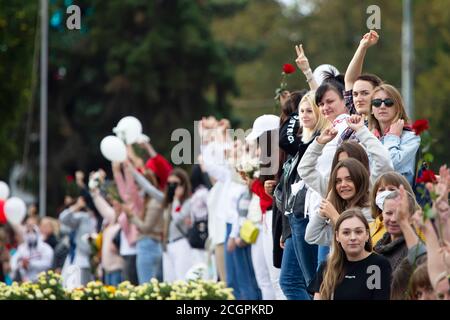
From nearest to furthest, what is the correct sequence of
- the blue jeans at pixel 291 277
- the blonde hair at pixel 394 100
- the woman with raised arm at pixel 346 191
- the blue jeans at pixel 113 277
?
1. the woman with raised arm at pixel 346 191
2. the blonde hair at pixel 394 100
3. the blue jeans at pixel 291 277
4. the blue jeans at pixel 113 277

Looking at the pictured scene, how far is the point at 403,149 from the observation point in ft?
33.1

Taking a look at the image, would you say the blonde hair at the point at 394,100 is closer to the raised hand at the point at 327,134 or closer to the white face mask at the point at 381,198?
the raised hand at the point at 327,134

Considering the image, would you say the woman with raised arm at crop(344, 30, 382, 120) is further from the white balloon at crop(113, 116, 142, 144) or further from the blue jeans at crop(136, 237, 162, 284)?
the white balloon at crop(113, 116, 142, 144)

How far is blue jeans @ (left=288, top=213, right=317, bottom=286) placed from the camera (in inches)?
411

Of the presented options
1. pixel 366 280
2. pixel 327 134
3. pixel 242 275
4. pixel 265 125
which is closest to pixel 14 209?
pixel 242 275

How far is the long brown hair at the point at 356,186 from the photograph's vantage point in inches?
369

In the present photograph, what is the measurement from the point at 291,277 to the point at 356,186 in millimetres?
1642

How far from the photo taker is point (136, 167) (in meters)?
17.4

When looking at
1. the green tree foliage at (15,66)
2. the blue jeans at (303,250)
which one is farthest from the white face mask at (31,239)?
the blue jeans at (303,250)

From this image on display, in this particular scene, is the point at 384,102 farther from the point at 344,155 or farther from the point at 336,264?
the point at 336,264

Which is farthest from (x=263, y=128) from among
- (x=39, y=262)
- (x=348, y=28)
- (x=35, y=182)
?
(x=348, y=28)

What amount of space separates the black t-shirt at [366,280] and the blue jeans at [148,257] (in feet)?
27.7
